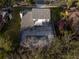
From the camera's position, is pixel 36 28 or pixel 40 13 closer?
pixel 36 28

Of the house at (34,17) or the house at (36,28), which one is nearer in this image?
the house at (36,28)

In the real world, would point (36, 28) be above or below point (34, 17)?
below

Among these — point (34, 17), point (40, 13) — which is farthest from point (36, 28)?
point (40, 13)

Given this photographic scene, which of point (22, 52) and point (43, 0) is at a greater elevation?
point (43, 0)

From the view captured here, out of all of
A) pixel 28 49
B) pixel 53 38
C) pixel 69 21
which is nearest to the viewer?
pixel 28 49

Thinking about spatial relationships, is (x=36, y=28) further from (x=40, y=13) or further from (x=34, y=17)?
(x=40, y=13)

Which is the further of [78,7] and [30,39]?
[78,7]

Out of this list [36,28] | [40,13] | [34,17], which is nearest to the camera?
[36,28]

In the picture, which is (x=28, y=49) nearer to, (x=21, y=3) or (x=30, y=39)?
(x=30, y=39)

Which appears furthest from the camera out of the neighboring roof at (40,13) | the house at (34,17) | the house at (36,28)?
the neighboring roof at (40,13)

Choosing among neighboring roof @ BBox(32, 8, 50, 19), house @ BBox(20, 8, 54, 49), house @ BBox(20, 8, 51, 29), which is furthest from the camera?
neighboring roof @ BBox(32, 8, 50, 19)

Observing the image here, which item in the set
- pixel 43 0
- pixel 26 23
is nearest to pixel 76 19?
pixel 26 23
